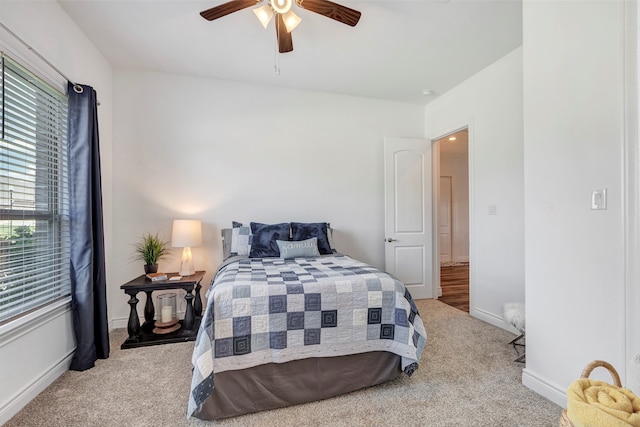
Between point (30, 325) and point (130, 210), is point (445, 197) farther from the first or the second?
point (30, 325)

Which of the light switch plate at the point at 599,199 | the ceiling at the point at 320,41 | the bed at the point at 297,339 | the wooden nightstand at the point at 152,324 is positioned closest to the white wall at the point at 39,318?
the ceiling at the point at 320,41

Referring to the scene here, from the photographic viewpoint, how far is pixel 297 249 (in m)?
2.87

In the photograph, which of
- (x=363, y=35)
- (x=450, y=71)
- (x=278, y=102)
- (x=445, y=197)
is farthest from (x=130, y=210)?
(x=445, y=197)

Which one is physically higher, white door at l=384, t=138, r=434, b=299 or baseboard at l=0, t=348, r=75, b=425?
white door at l=384, t=138, r=434, b=299

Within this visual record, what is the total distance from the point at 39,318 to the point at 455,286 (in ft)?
15.8

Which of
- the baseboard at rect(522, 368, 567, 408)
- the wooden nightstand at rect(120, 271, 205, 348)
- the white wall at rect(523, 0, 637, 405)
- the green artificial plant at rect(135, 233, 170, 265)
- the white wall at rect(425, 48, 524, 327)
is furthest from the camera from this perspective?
the green artificial plant at rect(135, 233, 170, 265)

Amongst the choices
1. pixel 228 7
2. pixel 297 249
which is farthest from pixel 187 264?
pixel 228 7

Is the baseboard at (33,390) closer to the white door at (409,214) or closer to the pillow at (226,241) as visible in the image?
the pillow at (226,241)

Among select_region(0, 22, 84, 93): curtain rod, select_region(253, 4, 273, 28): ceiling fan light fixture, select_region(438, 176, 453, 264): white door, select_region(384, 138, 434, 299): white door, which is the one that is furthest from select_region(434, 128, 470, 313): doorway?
select_region(0, 22, 84, 93): curtain rod

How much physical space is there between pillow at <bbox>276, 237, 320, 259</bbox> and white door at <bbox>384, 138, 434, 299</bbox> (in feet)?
4.13

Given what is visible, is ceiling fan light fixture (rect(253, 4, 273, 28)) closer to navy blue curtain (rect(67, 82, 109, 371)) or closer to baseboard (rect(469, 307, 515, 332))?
navy blue curtain (rect(67, 82, 109, 371))

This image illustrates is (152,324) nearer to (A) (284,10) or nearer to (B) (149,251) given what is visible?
(B) (149,251)

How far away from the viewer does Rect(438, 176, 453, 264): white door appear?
22.0ft

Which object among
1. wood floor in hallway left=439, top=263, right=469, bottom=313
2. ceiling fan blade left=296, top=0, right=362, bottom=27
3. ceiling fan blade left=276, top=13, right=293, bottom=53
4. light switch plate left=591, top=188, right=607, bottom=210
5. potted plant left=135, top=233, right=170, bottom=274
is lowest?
wood floor in hallway left=439, top=263, right=469, bottom=313
